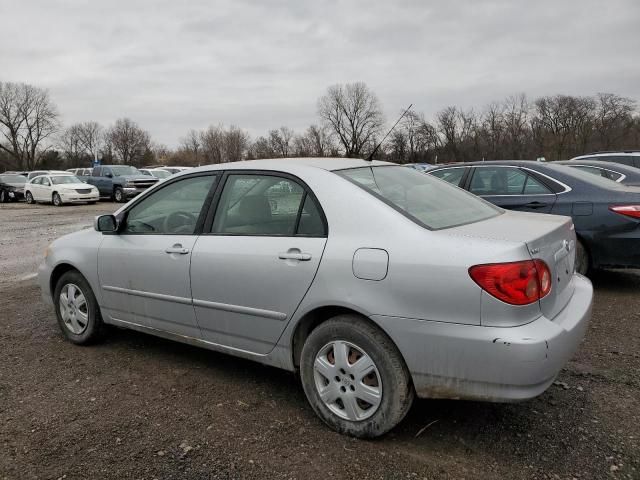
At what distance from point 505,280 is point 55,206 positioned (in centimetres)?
2637

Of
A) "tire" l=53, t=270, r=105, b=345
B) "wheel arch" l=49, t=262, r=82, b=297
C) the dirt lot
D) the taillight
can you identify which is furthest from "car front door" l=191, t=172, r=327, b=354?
"wheel arch" l=49, t=262, r=82, b=297

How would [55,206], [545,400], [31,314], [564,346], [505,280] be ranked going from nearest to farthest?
[505,280] → [564,346] → [545,400] → [31,314] → [55,206]

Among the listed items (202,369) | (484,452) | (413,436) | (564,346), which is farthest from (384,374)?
(202,369)

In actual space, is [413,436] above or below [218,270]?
below

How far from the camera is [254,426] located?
3029mm

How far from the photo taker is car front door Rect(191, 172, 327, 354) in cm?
296

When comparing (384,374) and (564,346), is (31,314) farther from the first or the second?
(564,346)

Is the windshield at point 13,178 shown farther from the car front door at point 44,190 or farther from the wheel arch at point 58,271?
the wheel arch at point 58,271

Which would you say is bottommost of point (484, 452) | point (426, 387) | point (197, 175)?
point (484, 452)

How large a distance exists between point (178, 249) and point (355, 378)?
5.08ft

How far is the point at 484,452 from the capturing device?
2.69 meters

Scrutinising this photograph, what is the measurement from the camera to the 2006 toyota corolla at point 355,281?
243cm

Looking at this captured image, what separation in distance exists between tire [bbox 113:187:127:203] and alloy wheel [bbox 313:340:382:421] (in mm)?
24815

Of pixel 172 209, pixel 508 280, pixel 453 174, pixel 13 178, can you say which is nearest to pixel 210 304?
pixel 172 209
